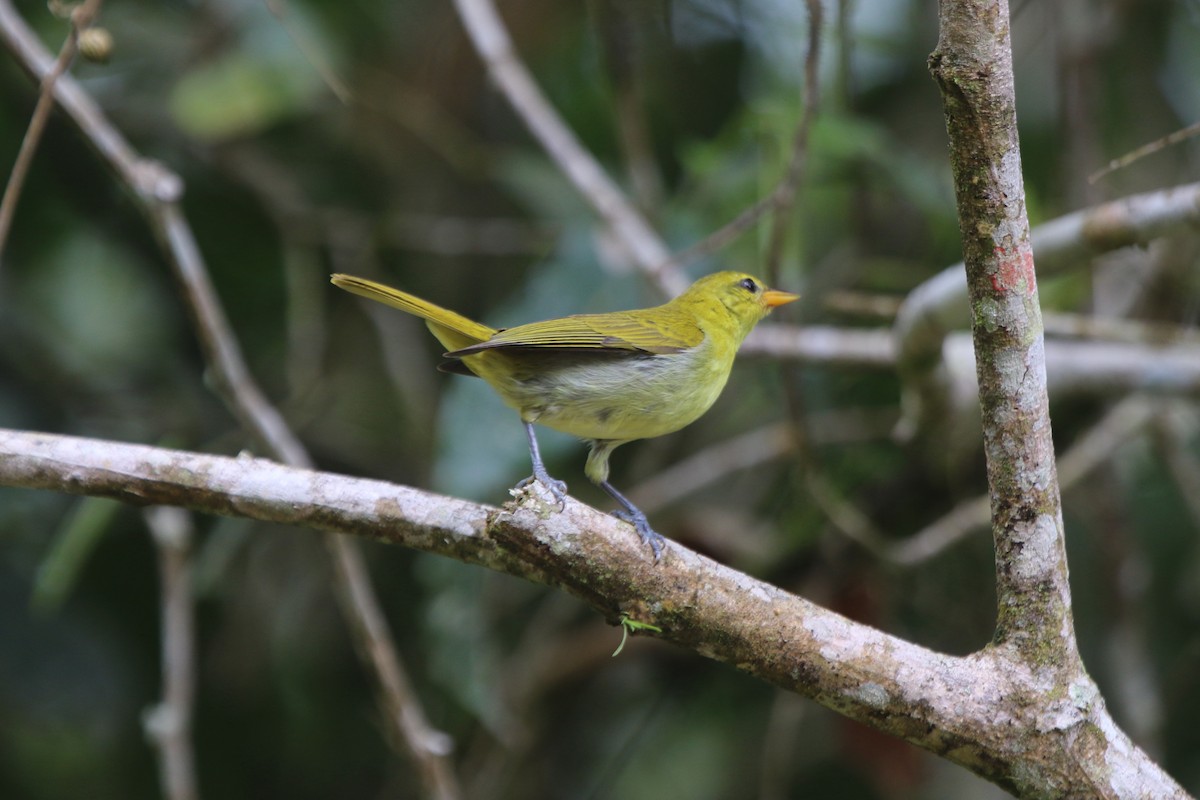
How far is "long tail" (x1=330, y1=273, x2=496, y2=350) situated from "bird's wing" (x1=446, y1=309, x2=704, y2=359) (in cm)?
7

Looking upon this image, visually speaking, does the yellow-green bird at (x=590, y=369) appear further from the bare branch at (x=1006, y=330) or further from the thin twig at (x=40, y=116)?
the bare branch at (x=1006, y=330)

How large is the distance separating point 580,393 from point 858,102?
3.12 metres

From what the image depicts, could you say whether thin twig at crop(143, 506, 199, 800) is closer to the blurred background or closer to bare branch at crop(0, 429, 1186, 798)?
the blurred background

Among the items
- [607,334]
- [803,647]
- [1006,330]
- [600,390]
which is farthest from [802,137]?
[803,647]

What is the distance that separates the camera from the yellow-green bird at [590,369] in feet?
8.73

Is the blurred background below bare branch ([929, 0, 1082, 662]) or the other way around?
the other way around

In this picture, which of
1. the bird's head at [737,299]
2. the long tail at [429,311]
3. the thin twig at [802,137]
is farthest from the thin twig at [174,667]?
the thin twig at [802,137]

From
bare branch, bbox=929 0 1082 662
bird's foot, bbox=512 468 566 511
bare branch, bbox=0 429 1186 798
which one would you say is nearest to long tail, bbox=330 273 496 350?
bird's foot, bbox=512 468 566 511

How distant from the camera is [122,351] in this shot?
4.66 meters

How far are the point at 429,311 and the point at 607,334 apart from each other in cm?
44

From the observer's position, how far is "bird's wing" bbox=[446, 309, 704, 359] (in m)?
2.60

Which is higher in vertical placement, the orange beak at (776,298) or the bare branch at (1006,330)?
the orange beak at (776,298)

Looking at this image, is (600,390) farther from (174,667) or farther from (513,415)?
(174,667)

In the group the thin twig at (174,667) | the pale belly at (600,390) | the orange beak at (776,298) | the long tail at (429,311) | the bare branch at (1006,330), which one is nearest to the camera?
the bare branch at (1006,330)
